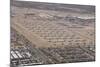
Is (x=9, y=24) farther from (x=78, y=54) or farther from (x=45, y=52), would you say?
(x=78, y=54)

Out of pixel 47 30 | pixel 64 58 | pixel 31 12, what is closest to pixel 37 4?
pixel 31 12

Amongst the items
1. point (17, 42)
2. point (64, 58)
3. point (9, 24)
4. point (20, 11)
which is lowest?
point (64, 58)

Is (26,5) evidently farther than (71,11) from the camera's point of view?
No

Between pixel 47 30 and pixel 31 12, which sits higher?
pixel 31 12

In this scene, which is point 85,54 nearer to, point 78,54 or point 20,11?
point 78,54
